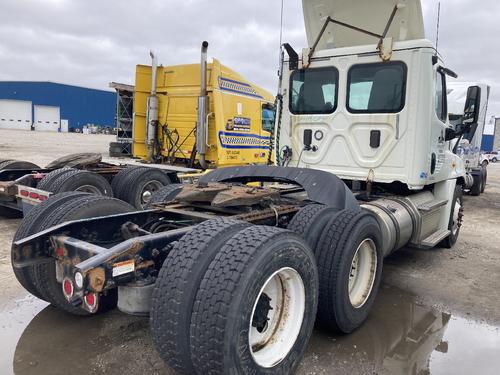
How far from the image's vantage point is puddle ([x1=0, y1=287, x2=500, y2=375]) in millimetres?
2949

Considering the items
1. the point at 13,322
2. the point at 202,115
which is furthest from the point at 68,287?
the point at 202,115

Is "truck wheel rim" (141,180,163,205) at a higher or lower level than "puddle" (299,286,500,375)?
higher

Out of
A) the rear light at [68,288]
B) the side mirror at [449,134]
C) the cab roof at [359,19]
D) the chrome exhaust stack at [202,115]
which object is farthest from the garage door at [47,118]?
the rear light at [68,288]

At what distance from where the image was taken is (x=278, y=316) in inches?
107

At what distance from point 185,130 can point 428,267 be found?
5.77 meters

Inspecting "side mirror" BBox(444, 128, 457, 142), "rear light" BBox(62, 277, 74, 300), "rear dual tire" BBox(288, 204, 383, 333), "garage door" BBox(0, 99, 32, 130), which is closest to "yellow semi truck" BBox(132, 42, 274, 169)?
"side mirror" BBox(444, 128, 457, 142)

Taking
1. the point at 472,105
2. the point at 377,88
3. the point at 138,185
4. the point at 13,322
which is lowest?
the point at 13,322

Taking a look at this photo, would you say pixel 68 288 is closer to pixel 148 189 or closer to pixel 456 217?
pixel 148 189

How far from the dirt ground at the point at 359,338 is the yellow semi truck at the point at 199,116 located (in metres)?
4.69

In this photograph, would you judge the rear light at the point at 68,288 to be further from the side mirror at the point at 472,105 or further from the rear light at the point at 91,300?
the side mirror at the point at 472,105

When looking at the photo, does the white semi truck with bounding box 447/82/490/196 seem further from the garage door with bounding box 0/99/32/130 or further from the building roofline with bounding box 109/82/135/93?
the garage door with bounding box 0/99/32/130

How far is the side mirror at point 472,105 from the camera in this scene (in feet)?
16.9

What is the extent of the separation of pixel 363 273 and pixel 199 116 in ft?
18.4

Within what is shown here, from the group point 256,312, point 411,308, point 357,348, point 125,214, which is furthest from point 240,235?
point 411,308
